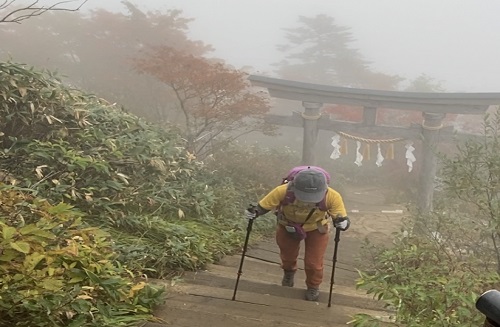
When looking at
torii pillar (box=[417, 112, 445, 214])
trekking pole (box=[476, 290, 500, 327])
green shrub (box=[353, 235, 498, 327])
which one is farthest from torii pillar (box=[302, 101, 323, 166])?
trekking pole (box=[476, 290, 500, 327])

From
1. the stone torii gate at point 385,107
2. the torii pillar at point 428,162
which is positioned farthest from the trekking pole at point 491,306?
the torii pillar at point 428,162

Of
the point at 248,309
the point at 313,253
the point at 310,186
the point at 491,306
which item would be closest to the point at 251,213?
the point at 310,186

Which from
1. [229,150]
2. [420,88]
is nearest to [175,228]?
[229,150]

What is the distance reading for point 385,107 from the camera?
11.2 m

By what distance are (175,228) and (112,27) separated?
14901mm

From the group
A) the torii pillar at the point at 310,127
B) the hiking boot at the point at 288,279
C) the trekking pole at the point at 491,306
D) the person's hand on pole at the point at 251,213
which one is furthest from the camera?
the torii pillar at the point at 310,127

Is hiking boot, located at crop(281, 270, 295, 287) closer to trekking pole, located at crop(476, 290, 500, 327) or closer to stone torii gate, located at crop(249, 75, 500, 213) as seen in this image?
trekking pole, located at crop(476, 290, 500, 327)

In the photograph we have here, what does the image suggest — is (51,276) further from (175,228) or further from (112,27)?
(112,27)

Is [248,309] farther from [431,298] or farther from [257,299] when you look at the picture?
[431,298]

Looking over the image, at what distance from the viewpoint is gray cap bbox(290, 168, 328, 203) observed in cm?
421

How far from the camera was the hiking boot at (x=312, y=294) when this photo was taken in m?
4.48

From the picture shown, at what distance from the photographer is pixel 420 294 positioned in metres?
2.97

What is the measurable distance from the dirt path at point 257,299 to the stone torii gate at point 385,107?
5.07 meters

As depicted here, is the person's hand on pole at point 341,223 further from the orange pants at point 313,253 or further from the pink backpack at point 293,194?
the orange pants at point 313,253
